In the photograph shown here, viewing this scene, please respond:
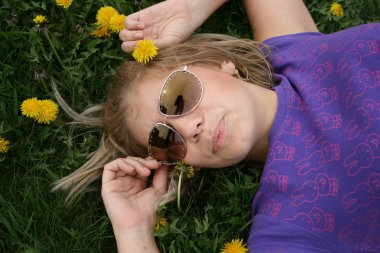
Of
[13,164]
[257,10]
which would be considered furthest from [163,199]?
[257,10]

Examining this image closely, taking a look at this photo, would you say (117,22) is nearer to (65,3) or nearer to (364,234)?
(65,3)

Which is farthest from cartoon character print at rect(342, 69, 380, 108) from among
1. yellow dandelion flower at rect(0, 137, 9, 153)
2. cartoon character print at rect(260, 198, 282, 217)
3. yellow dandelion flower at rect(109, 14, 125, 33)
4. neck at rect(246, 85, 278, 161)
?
yellow dandelion flower at rect(0, 137, 9, 153)

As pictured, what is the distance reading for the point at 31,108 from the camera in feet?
9.27

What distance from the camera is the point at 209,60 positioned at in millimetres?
2557

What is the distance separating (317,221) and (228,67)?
2.97ft

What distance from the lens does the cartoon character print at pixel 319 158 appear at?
2.33 m

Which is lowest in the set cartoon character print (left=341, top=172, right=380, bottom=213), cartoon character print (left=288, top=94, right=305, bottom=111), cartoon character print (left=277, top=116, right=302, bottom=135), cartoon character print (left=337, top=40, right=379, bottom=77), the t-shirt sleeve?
the t-shirt sleeve

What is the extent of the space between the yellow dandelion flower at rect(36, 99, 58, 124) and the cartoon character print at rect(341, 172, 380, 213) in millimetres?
1729

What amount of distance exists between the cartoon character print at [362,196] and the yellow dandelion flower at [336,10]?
4.32 feet

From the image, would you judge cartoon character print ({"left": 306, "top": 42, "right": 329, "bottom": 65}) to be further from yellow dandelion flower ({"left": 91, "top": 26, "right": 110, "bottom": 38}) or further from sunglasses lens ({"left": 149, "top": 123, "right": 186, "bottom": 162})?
yellow dandelion flower ({"left": 91, "top": 26, "right": 110, "bottom": 38})

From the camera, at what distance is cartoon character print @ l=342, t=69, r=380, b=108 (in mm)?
2369

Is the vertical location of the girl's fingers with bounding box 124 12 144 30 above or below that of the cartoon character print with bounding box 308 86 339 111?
above

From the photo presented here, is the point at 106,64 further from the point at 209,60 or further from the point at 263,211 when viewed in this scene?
the point at 263,211

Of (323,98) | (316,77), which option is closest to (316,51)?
(316,77)
